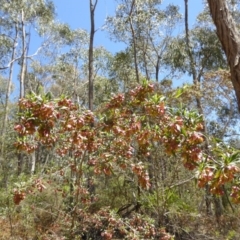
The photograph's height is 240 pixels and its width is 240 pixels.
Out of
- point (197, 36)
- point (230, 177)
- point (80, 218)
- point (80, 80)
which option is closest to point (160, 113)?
point (230, 177)

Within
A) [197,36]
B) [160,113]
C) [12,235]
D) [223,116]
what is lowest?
[12,235]

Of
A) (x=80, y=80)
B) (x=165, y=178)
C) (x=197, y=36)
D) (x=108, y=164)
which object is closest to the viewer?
(x=108, y=164)

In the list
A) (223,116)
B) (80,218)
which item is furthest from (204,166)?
(223,116)

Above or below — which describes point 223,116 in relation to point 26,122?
above

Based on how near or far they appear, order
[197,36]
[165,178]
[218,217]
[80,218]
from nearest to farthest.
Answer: [80,218] < [165,178] < [218,217] < [197,36]

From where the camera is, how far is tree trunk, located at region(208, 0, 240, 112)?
2.35 meters

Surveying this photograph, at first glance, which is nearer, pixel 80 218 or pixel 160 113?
pixel 160 113

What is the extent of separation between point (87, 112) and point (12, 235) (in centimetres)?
454

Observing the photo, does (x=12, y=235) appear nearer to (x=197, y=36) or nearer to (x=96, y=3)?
(x=96, y=3)

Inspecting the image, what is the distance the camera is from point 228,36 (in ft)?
8.23

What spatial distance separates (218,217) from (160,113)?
6.56 meters

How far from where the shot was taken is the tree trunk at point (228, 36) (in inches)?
92.4

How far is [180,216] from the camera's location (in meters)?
7.10

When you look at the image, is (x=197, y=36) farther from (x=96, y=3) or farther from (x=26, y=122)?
(x=26, y=122)
